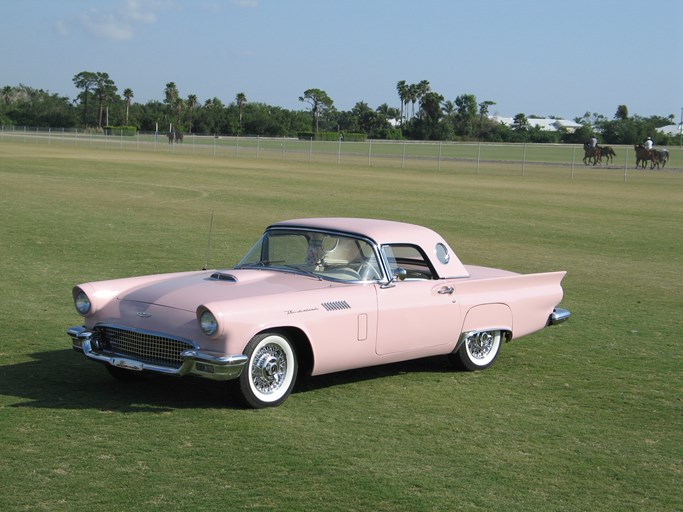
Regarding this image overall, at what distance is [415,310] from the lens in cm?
773

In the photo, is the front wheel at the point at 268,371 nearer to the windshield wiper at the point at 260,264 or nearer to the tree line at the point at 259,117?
the windshield wiper at the point at 260,264

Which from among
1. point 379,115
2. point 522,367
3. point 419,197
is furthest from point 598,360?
point 379,115

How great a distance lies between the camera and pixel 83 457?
5801 mm

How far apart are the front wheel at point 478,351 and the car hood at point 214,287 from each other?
1.40 m

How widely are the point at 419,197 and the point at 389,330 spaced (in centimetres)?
2265

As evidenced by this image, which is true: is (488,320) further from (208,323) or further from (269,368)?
(208,323)

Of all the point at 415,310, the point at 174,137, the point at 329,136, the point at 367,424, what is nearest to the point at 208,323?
the point at 367,424

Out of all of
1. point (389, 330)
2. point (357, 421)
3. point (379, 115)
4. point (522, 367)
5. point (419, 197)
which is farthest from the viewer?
point (379, 115)

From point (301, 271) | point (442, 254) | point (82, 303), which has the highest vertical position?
point (442, 254)

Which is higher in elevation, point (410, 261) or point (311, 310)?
point (410, 261)

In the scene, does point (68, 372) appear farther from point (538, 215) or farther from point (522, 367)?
point (538, 215)

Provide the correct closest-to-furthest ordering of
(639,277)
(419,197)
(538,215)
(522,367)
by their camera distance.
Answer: (522,367)
(639,277)
(538,215)
(419,197)

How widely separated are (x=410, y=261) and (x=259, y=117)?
412 ft

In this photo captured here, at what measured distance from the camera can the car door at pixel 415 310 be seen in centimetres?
755
